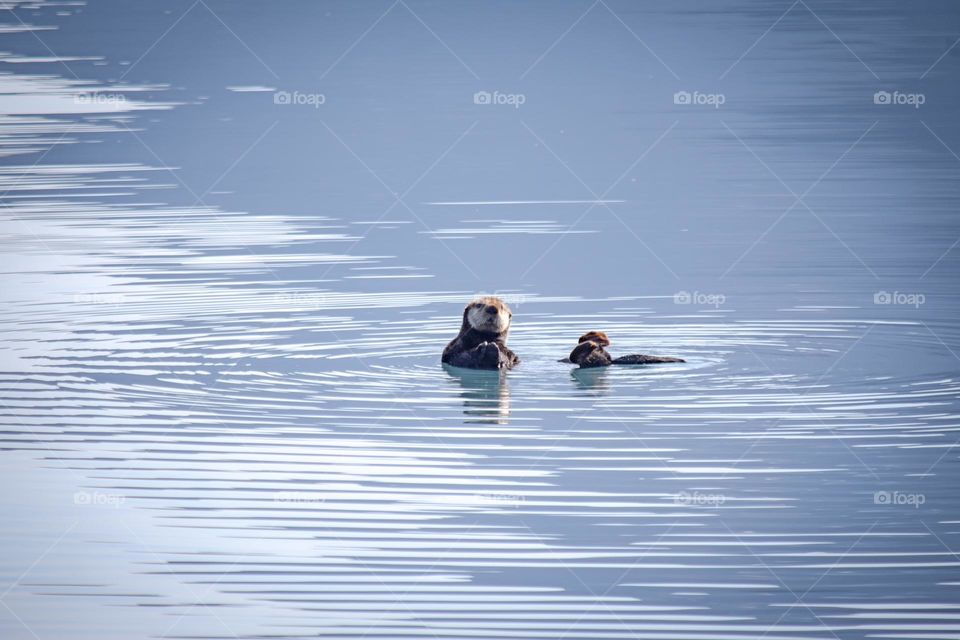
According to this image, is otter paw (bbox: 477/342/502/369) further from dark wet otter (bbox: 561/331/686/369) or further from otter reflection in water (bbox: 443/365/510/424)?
dark wet otter (bbox: 561/331/686/369)

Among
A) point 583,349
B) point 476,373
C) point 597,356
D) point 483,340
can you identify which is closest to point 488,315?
point 483,340

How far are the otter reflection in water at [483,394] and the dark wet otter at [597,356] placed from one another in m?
0.53

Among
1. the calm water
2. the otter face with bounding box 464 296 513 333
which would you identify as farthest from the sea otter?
the calm water

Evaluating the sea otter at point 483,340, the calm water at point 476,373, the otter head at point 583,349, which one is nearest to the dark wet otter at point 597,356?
the otter head at point 583,349

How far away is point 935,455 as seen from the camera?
27.3 ft

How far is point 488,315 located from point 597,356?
79 cm

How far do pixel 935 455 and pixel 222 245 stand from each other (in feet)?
31.4

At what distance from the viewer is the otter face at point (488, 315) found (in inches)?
416

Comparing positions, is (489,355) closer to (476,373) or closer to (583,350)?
(476,373)

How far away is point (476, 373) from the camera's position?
10609mm

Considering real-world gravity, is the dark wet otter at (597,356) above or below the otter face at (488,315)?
below

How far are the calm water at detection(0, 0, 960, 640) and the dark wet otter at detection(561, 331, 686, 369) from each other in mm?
104

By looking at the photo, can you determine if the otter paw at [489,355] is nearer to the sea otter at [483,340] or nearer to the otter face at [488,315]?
the sea otter at [483,340]

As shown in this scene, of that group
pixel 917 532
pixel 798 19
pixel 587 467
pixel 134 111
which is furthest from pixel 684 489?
pixel 798 19
